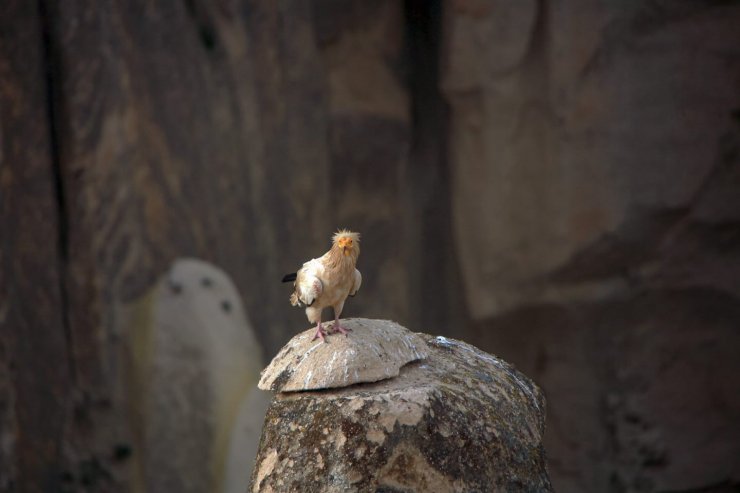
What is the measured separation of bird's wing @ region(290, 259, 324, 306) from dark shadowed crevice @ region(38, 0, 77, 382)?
3277 millimetres

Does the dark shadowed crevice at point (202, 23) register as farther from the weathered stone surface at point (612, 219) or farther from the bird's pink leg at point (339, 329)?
the bird's pink leg at point (339, 329)

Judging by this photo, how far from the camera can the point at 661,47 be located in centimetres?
699

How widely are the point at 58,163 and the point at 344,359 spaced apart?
372 cm

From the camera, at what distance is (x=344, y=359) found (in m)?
2.94

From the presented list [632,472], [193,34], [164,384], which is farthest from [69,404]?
[632,472]

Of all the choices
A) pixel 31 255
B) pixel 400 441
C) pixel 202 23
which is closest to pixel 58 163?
pixel 31 255

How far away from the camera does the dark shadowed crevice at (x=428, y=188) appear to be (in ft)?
27.4

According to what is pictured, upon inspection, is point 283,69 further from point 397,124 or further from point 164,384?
point 164,384

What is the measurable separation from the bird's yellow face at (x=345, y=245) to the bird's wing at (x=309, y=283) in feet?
0.29

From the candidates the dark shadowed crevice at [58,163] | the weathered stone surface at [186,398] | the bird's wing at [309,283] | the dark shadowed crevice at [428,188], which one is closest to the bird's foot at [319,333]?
the bird's wing at [309,283]

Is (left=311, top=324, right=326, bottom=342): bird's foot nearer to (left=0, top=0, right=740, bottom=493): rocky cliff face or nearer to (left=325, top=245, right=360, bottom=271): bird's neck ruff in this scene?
(left=325, top=245, right=360, bottom=271): bird's neck ruff

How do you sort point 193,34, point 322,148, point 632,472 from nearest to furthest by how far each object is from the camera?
A: point 193,34 → point 632,472 → point 322,148

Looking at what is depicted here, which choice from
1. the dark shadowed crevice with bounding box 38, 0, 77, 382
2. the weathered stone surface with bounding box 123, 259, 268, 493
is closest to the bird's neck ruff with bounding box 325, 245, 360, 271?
the weathered stone surface with bounding box 123, 259, 268, 493

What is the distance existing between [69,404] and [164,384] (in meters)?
0.55
